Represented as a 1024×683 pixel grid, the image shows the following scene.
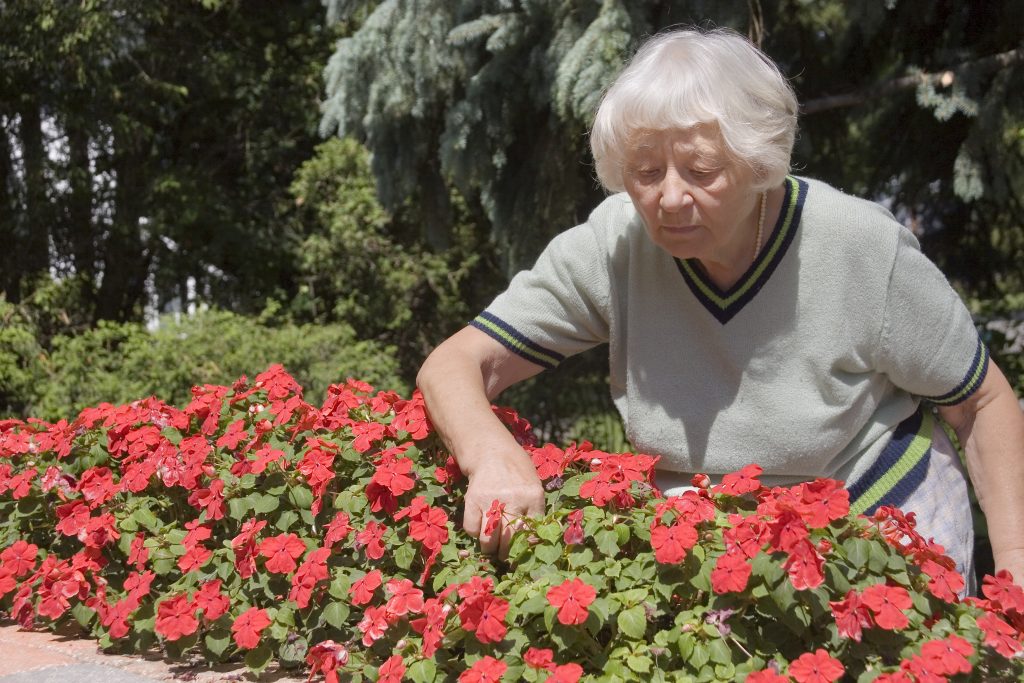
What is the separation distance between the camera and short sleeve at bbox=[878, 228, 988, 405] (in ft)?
6.43

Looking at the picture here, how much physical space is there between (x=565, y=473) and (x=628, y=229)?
0.50m

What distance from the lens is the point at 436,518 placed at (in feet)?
6.06

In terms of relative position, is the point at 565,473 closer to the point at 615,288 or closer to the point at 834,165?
the point at 615,288

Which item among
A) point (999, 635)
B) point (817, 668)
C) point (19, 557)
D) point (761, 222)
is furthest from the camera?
point (19, 557)

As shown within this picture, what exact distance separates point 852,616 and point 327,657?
883 mm

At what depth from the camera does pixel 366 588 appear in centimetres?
182

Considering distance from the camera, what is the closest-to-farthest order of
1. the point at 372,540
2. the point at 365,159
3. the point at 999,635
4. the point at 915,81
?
the point at 999,635 → the point at 372,540 → the point at 915,81 → the point at 365,159

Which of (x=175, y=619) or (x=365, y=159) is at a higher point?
(x=365, y=159)

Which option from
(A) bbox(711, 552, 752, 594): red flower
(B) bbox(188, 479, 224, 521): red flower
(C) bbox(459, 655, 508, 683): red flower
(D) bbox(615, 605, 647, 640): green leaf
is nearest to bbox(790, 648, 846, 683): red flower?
(A) bbox(711, 552, 752, 594): red flower

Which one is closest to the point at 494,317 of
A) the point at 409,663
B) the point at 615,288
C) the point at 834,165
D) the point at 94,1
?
the point at 615,288

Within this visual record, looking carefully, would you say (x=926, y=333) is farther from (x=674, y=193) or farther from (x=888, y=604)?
(x=888, y=604)

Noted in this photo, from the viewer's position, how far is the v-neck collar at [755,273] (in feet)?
6.57

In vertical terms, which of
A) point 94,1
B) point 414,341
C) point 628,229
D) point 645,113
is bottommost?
point 414,341

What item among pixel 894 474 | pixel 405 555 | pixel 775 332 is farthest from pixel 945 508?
pixel 405 555
